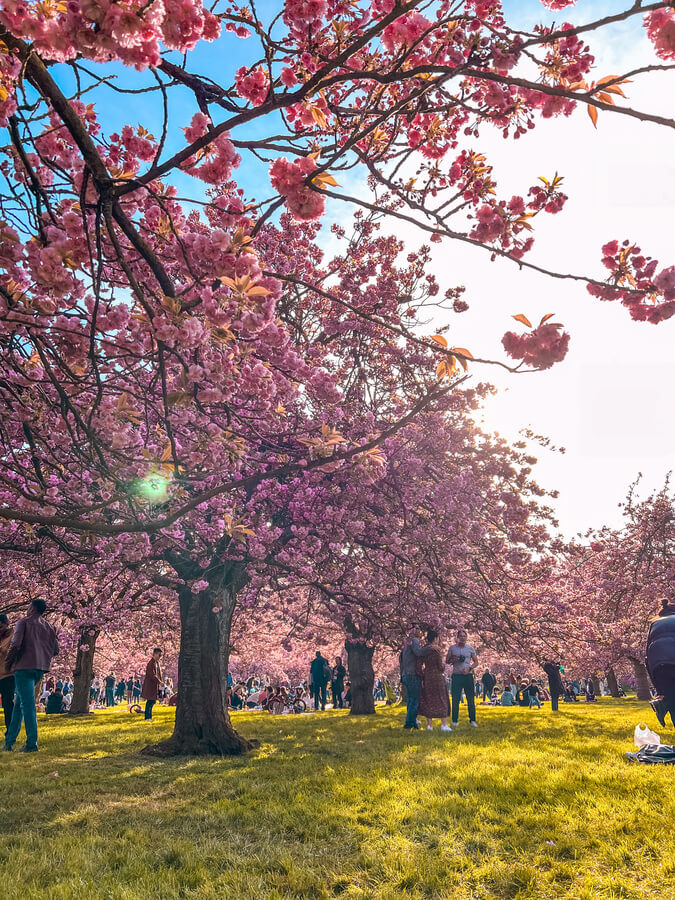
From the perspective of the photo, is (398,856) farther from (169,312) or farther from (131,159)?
(131,159)

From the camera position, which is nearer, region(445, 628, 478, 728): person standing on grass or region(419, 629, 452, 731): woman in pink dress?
region(445, 628, 478, 728): person standing on grass

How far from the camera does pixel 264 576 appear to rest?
9781 mm

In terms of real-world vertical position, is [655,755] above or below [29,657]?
below

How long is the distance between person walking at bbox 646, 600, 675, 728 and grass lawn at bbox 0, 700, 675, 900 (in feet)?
2.94

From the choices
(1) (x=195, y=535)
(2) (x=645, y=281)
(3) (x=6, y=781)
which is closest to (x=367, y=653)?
(1) (x=195, y=535)

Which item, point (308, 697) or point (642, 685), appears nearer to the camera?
point (308, 697)

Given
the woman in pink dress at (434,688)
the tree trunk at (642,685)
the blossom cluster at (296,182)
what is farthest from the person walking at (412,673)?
the tree trunk at (642,685)

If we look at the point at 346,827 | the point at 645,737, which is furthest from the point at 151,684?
the point at 346,827

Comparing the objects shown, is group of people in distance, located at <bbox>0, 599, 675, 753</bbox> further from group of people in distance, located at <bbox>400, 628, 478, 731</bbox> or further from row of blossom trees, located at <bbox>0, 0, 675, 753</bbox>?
row of blossom trees, located at <bbox>0, 0, 675, 753</bbox>

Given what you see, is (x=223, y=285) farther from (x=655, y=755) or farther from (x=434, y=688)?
(x=434, y=688)

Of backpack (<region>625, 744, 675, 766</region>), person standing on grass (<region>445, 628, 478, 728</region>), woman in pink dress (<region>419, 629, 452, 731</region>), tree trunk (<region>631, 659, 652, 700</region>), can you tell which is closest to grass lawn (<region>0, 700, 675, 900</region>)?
backpack (<region>625, 744, 675, 766</region>)

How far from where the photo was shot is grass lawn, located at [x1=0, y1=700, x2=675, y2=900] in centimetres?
314

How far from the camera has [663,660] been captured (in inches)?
255

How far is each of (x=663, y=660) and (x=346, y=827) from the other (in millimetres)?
4380
